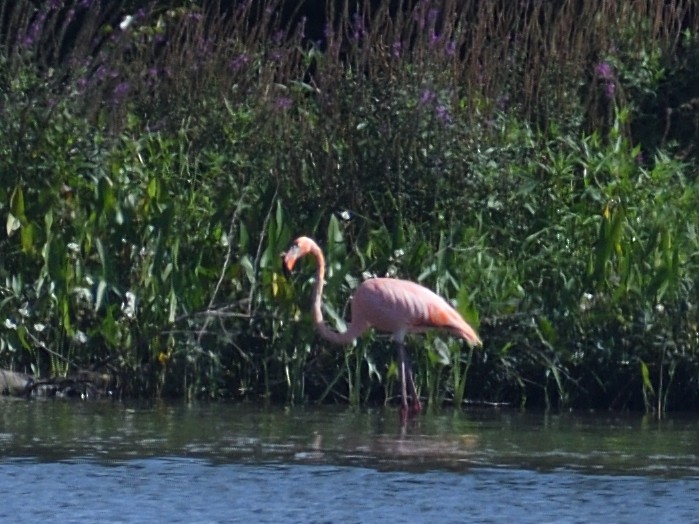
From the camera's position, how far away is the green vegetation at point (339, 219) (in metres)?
10.0

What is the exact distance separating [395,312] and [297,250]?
0.73 metres

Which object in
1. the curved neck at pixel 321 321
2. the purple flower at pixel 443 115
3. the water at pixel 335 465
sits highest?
the purple flower at pixel 443 115

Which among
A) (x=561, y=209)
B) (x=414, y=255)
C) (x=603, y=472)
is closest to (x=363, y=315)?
(x=414, y=255)

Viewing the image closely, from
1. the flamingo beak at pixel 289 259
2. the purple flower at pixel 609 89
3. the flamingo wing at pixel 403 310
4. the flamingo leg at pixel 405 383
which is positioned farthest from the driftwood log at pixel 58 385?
the purple flower at pixel 609 89

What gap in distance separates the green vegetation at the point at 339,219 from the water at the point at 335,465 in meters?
0.46

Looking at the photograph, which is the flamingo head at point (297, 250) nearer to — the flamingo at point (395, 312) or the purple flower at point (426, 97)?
the flamingo at point (395, 312)

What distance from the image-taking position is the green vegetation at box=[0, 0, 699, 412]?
32.9ft

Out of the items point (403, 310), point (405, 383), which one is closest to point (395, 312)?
point (403, 310)

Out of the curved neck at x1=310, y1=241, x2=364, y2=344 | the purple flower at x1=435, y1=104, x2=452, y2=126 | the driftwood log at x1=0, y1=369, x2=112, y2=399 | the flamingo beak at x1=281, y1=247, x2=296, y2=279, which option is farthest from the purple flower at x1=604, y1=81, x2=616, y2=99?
the driftwood log at x1=0, y1=369, x2=112, y2=399

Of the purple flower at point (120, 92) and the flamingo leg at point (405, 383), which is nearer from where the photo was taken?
the flamingo leg at point (405, 383)

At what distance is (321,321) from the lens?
9.75 metres

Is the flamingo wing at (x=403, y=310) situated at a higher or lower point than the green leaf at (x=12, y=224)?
lower

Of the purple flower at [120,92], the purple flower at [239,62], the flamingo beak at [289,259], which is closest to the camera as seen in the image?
the flamingo beak at [289,259]

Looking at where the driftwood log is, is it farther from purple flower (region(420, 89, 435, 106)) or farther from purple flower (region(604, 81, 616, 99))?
purple flower (region(604, 81, 616, 99))
